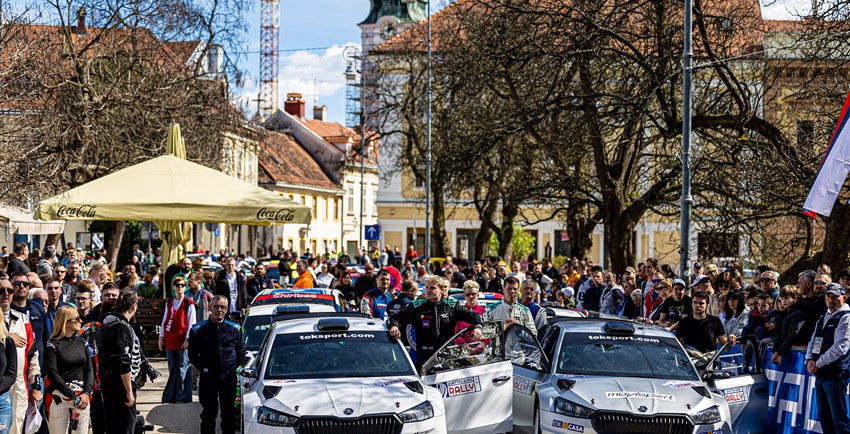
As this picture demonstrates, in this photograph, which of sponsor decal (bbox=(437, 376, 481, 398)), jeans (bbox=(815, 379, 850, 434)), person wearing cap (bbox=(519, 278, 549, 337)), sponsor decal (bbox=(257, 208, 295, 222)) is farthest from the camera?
sponsor decal (bbox=(257, 208, 295, 222))

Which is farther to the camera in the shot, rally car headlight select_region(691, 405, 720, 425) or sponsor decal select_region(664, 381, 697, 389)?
sponsor decal select_region(664, 381, 697, 389)

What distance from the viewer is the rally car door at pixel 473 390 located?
38.5 feet

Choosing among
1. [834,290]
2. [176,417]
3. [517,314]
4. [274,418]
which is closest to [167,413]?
[176,417]

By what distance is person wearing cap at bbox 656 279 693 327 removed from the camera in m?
15.5

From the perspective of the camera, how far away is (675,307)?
15641mm

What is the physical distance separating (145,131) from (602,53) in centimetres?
1234

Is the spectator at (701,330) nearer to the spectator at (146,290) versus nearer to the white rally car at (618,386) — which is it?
the white rally car at (618,386)

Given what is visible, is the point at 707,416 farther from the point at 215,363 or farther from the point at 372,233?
the point at 372,233

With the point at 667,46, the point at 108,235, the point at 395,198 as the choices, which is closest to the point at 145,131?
the point at 667,46

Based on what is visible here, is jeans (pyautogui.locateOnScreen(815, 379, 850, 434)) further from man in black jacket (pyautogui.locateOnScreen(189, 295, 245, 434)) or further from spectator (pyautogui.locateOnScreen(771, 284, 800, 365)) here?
man in black jacket (pyautogui.locateOnScreen(189, 295, 245, 434))

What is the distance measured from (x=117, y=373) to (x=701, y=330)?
6610 millimetres

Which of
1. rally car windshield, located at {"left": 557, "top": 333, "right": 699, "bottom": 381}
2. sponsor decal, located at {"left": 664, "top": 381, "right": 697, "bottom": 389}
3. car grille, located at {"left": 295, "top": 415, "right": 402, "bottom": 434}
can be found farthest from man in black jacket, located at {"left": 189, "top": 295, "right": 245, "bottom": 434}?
sponsor decal, located at {"left": 664, "top": 381, "right": 697, "bottom": 389}

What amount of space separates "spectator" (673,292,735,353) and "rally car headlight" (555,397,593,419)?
9.62ft

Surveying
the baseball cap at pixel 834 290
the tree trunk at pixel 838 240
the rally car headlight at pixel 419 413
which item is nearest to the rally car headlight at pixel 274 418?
the rally car headlight at pixel 419 413
